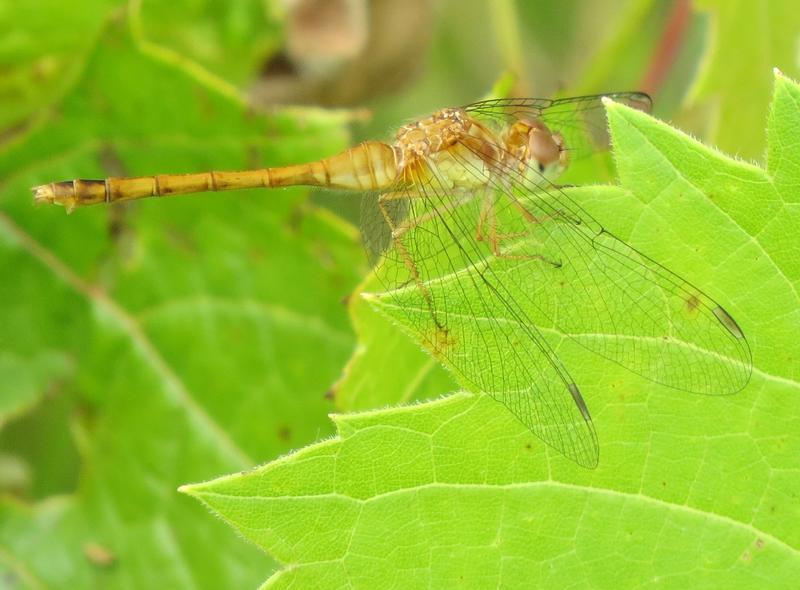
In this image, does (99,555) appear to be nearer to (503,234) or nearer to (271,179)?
(271,179)

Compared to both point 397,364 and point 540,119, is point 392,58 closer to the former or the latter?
point 540,119

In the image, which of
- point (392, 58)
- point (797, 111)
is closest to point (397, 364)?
point (797, 111)

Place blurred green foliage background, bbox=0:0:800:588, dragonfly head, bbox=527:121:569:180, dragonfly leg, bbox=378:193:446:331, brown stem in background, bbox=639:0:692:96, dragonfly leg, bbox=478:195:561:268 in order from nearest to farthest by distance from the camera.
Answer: dragonfly leg, bbox=378:193:446:331, dragonfly leg, bbox=478:195:561:268, dragonfly head, bbox=527:121:569:180, blurred green foliage background, bbox=0:0:800:588, brown stem in background, bbox=639:0:692:96

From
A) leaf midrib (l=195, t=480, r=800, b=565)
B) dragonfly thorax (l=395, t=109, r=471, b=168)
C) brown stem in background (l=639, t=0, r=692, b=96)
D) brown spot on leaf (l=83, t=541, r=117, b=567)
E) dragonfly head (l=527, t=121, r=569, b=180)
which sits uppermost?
brown stem in background (l=639, t=0, r=692, b=96)

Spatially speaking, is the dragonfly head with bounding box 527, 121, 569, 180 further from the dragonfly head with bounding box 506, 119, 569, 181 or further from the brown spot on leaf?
the brown spot on leaf

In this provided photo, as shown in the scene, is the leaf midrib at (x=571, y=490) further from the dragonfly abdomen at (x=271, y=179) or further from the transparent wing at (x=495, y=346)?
the dragonfly abdomen at (x=271, y=179)

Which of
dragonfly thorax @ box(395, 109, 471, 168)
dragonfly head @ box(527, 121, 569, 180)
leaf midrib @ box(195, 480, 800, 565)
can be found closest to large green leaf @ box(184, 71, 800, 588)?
leaf midrib @ box(195, 480, 800, 565)

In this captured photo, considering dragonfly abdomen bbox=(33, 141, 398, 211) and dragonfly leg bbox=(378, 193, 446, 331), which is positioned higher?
dragonfly abdomen bbox=(33, 141, 398, 211)
